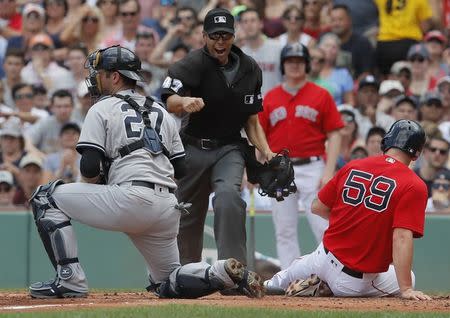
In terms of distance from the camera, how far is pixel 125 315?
21.9 feet

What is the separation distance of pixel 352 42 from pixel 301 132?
4442mm

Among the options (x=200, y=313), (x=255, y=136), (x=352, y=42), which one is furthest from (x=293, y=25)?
(x=200, y=313)

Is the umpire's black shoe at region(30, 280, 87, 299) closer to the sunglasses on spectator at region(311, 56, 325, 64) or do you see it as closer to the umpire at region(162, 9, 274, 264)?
the umpire at region(162, 9, 274, 264)

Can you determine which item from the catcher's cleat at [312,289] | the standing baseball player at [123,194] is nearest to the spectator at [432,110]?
the catcher's cleat at [312,289]

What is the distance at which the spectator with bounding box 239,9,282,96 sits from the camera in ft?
47.7

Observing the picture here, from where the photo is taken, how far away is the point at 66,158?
13859 millimetres

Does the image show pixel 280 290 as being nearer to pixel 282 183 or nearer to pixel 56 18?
pixel 282 183

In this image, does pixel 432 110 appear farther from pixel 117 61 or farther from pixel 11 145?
pixel 117 61

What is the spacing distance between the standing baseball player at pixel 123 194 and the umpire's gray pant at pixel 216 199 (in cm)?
80

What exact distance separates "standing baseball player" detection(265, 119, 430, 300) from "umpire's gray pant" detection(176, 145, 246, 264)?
0.60 meters

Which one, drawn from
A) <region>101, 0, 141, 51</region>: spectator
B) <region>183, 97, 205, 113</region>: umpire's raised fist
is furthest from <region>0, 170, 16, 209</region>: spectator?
<region>183, 97, 205, 113</region>: umpire's raised fist

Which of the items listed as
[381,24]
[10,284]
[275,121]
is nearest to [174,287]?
[275,121]

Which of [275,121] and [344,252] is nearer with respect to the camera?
[344,252]

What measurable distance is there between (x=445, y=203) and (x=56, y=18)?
6934 millimetres
